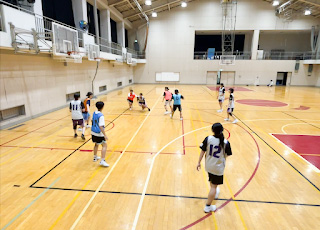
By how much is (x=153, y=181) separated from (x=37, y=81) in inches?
345

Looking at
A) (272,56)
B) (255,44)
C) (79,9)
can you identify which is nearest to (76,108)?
(79,9)

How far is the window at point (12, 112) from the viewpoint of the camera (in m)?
8.55

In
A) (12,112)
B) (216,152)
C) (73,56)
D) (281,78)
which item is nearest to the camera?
(216,152)

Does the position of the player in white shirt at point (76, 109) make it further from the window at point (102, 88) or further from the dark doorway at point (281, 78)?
the dark doorway at point (281, 78)

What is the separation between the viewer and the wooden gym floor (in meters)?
3.41

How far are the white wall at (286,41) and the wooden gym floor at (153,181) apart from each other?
27.1 metres

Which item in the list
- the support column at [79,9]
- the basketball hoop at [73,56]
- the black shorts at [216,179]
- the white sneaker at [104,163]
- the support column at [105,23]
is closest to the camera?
the black shorts at [216,179]

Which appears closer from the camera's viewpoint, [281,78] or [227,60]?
[227,60]

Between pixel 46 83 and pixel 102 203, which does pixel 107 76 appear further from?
pixel 102 203

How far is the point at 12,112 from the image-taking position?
9000 mm

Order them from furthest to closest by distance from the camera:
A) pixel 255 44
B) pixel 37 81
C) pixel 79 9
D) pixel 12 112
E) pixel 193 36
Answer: pixel 193 36, pixel 255 44, pixel 79 9, pixel 37 81, pixel 12 112

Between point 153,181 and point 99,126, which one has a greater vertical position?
point 99,126

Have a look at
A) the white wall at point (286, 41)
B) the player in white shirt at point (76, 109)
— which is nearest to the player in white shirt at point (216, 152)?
the player in white shirt at point (76, 109)

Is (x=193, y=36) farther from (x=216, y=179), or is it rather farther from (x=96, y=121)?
(x=216, y=179)
